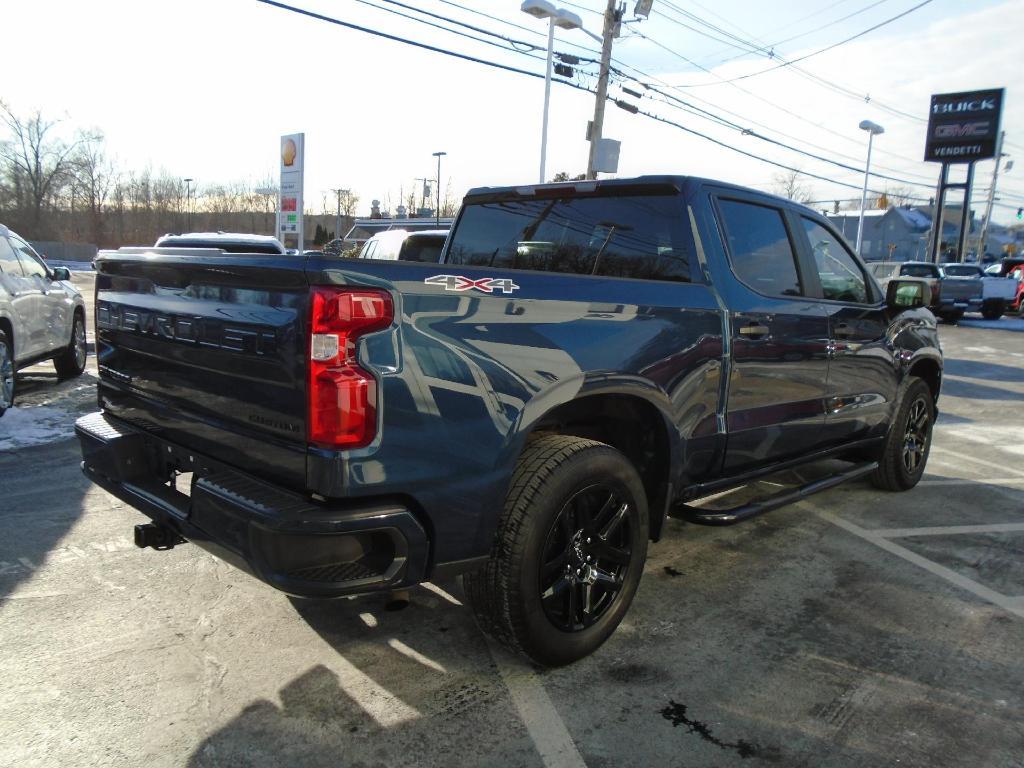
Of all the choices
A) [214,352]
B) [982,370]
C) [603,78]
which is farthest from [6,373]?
[603,78]

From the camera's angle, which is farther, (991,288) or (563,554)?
(991,288)

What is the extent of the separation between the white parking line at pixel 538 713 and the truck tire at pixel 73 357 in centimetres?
815

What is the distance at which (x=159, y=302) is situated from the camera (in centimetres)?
279

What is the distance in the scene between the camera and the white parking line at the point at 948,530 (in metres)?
4.65

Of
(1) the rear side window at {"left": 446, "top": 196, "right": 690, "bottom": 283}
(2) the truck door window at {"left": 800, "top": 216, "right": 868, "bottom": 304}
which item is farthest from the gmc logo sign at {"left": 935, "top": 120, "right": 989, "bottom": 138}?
(1) the rear side window at {"left": 446, "top": 196, "right": 690, "bottom": 283}

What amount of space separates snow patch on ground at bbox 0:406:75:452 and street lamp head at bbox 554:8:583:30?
13482 mm

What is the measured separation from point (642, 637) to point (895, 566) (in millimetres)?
1850

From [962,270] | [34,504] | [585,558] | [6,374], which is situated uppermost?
[962,270]

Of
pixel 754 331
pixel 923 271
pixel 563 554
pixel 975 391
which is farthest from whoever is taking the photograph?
pixel 923 271

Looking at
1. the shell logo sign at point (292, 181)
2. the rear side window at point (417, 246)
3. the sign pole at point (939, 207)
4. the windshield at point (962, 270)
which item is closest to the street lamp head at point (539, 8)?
the shell logo sign at point (292, 181)

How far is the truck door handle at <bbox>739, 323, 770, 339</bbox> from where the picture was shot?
11.6ft

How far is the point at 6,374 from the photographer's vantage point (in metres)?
7.00

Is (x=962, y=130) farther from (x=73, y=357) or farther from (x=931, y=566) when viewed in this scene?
(x=73, y=357)

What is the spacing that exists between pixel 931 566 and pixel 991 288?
23.9 metres
